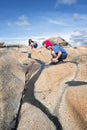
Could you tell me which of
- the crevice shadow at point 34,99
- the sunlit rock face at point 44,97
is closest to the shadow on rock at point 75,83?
the sunlit rock face at point 44,97

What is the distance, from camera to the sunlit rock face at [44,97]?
12.8 m

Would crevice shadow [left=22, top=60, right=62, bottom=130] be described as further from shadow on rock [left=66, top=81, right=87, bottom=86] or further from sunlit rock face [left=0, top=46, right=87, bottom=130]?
shadow on rock [left=66, top=81, right=87, bottom=86]

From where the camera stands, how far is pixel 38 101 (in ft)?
47.6

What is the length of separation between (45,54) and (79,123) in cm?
1704

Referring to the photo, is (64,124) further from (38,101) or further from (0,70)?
(0,70)

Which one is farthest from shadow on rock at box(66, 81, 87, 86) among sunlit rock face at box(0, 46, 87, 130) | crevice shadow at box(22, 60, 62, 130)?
crevice shadow at box(22, 60, 62, 130)

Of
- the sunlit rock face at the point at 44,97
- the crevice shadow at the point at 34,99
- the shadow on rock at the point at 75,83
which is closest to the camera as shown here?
the sunlit rock face at the point at 44,97

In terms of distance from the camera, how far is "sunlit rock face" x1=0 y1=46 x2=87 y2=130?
42.0 ft

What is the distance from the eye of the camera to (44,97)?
14.7 m

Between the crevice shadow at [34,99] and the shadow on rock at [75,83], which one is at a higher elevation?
the shadow on rock at [75,83]

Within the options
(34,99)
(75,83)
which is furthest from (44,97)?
(75,83)

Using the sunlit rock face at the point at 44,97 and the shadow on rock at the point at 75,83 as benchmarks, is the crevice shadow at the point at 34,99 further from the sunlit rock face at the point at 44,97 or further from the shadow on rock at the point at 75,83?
the shadow on rock at the point at 75,83

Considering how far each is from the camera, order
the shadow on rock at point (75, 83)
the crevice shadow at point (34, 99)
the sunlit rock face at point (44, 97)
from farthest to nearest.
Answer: the shadow on rock at point (75, 83) < the crevice shadow at point (34, 99) < the sunlit rock face at point (44, 97)

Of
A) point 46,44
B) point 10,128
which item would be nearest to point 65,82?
point 10,128
